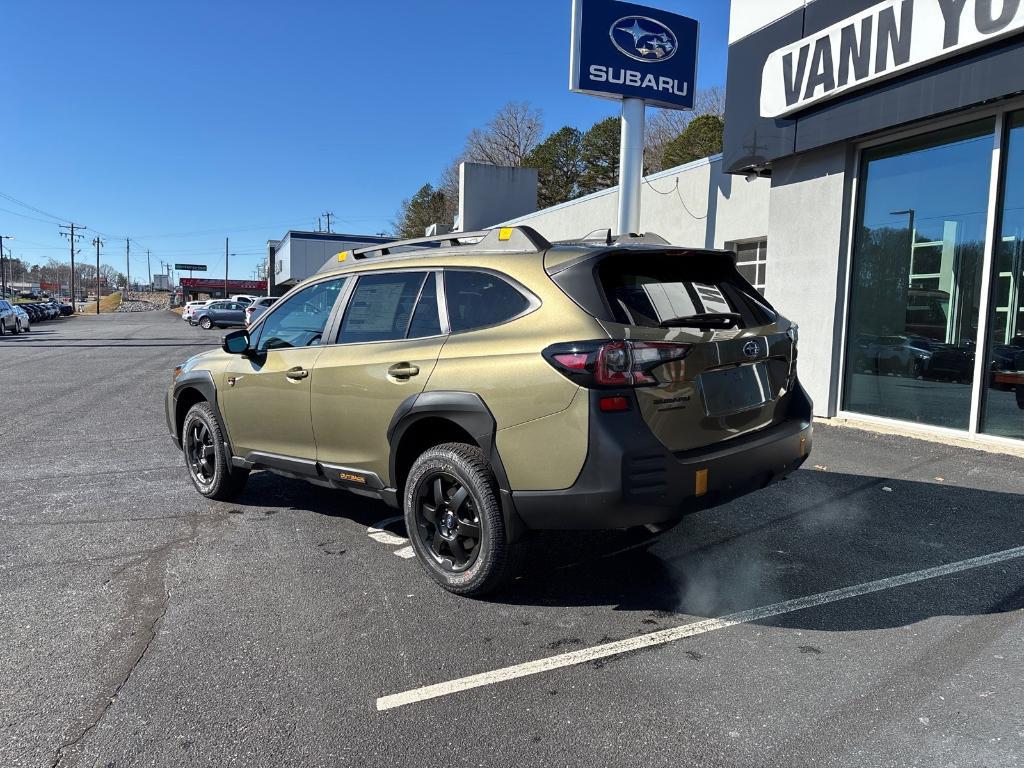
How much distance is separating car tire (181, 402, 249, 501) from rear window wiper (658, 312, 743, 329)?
11.7 ft

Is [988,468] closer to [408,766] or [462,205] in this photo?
[408,766]

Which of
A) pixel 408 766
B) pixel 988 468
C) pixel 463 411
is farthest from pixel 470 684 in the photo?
pixel 988 468

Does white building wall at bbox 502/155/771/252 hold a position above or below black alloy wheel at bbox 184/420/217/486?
above

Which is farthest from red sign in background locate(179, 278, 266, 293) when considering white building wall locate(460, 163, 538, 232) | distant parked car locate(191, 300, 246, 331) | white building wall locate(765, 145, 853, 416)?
white building wall locate(765, 145, 853, 416)

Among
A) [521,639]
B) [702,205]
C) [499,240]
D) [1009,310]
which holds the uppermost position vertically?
[702,205]

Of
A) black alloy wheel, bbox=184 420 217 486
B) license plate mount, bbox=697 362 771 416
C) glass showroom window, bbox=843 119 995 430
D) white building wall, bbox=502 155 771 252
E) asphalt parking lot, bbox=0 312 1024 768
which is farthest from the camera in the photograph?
white building wall, bbox=502 155 771 252

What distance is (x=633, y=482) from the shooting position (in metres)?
3.16

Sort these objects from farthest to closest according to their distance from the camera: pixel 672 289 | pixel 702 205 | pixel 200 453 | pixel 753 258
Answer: pixel 702 205 → pixel 753 258 → pixel 200 453 → pixel 672 289

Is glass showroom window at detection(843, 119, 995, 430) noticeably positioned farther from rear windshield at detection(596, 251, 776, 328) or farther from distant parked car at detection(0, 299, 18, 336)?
distant parked car at detection(0, 299, 18, 336)

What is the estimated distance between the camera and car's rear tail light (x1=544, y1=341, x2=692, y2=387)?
314 centimetres

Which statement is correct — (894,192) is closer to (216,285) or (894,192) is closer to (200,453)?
(200,453)

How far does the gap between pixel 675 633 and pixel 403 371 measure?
1.90 metres

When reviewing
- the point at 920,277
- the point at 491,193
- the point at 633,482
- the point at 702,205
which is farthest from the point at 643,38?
the point at 491,193

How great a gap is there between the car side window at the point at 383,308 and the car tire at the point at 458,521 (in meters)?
0.76
